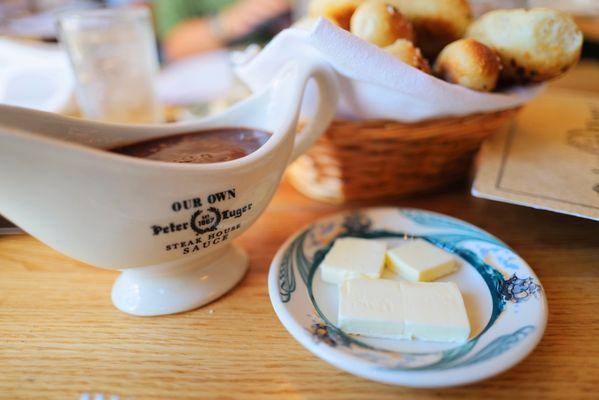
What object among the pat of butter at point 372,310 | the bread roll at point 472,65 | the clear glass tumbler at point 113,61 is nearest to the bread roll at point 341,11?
the bread roll at point 472,65

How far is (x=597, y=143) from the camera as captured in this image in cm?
67

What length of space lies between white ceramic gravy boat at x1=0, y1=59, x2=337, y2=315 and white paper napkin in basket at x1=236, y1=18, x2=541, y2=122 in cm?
3

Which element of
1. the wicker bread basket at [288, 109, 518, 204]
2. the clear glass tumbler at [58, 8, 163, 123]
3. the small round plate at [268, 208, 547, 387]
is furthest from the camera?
the clear glass tumbler at [58, 8, 163, 123]

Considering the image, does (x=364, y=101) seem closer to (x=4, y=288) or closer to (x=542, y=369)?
(x=542, y=369)

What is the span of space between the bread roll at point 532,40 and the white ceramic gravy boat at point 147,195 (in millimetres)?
256

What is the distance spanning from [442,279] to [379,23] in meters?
0.34

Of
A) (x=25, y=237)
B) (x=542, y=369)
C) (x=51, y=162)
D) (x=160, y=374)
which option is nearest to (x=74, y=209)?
(x=51, y=162)

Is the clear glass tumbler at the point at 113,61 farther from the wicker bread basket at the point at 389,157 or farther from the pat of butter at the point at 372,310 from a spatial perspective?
the pat of butter at the point at 372,310

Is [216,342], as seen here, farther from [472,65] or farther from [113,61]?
[113,61]

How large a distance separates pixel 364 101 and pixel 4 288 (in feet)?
1.72

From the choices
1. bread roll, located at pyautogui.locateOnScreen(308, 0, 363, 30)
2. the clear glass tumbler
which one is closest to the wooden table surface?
bread roll, located at pyautogui.locateOnScreen(308, 0, 363, 30)

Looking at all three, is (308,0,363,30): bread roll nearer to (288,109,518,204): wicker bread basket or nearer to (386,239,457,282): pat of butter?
(288,109,518,204): wicker bread basket

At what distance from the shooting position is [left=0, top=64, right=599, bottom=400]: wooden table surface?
38cm

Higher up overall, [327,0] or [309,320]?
[327,0]
